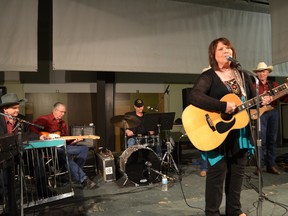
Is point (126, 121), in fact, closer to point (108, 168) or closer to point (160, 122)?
point (160, 122)

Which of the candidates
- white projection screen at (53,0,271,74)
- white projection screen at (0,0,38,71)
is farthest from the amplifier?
white projection screen at (0,0,38,71)

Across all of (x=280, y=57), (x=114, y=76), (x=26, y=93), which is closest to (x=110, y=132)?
(x=114, y=76)

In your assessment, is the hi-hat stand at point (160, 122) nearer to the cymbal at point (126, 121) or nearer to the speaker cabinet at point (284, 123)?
the cymbal at point (126, 121)

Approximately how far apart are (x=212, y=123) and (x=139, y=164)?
7.49 feet

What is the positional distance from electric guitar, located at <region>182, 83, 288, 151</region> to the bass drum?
2.10 meters

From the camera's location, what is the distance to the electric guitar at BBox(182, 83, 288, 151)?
2.18 metres

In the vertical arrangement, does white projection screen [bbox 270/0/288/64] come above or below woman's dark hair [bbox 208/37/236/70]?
above

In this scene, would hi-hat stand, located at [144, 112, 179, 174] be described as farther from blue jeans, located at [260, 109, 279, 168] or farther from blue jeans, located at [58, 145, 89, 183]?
blue jeans, located at [260, 109, 279, 168]

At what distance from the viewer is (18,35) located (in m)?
4.92

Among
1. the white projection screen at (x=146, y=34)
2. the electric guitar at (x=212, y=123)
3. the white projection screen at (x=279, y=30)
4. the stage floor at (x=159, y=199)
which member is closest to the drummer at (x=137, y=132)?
the stage floor at (x=159, y=199)

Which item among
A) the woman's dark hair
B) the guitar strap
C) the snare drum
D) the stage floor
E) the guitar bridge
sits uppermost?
the woman's dark hair

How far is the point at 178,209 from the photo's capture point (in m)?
3.09

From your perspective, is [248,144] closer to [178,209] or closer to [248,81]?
[248,81]

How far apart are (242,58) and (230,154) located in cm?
491
